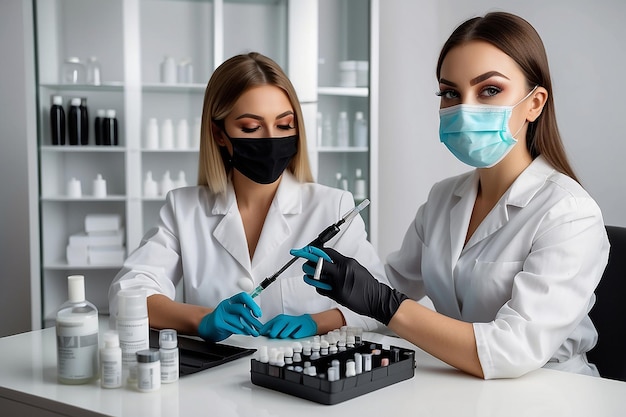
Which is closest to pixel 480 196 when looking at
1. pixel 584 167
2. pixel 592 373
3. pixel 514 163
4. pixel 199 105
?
pixel 514 163

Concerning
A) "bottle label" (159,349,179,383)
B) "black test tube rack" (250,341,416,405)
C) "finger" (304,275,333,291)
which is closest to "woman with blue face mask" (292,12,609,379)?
"finger" (304,275,333,291)

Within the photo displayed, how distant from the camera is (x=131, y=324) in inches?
48.3

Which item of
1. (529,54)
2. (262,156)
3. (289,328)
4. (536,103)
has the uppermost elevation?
(529,54)

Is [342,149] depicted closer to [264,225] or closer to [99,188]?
[99,188]

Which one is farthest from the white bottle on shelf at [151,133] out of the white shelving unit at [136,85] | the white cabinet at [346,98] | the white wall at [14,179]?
the white cabinet at [346,98]

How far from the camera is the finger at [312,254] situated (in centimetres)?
137

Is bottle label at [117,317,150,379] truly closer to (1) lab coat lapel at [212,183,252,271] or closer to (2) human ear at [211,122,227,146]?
(1) lab coat lapel at [212,183,252,271]

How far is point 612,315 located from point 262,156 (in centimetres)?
95

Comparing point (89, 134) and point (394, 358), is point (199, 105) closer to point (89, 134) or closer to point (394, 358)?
point (89, 134)

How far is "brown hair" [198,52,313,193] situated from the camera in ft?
5.83

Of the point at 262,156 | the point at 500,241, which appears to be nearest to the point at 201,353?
Result: the point at 262,156

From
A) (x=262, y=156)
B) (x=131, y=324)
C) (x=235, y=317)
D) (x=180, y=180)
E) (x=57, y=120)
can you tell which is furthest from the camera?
(x=180, y=180)

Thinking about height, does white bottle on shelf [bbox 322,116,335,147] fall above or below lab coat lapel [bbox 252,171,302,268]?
above

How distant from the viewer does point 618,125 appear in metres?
3.19
